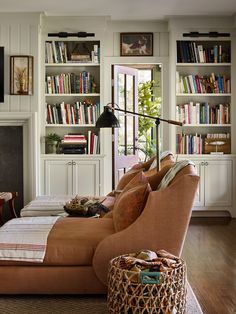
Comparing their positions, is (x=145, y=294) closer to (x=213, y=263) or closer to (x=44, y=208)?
(x=213, y=263)

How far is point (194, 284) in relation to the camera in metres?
3.87

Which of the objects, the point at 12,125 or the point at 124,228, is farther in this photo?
the point at 12,125

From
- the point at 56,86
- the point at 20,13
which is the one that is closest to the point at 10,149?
the point at 56,86

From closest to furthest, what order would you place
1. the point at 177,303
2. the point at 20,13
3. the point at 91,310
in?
the point at 177,303
the point at 91,310
the point at 20,13

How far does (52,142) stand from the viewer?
7094 mm

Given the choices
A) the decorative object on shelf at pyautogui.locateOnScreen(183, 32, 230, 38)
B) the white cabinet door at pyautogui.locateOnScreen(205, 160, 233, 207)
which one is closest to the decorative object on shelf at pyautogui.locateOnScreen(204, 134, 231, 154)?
the white cabinet door at pyautogui.locateOnScreen(205, 160, 233, 207)

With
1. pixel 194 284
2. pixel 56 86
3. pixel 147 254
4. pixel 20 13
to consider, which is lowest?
pixel 194 284

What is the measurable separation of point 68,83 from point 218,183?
249 cm

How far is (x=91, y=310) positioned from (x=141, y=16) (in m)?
4.74

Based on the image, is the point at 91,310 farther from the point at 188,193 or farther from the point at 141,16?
the point at 141,16

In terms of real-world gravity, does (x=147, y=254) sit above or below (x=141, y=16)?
below

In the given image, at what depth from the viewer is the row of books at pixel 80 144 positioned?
23.1 ft

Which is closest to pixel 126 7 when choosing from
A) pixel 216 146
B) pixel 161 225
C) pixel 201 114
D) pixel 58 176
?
pixel 201 114

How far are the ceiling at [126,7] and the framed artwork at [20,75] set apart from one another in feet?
2.09
